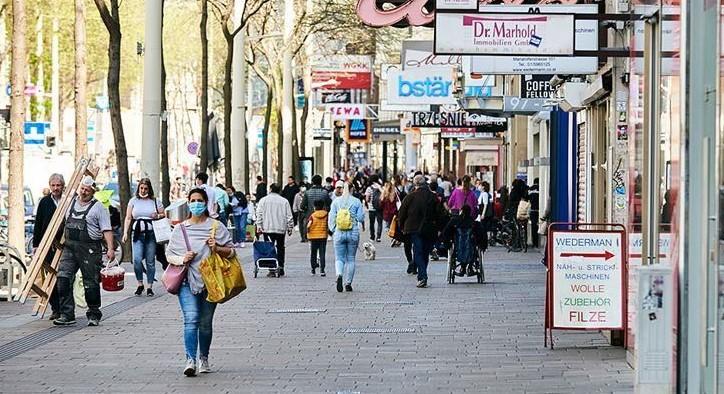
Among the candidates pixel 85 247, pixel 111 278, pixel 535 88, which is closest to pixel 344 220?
pixel 111 278

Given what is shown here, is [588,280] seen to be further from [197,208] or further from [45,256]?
[45,256]

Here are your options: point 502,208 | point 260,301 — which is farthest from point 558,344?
point 502,208

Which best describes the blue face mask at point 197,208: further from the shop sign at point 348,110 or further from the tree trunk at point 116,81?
the shop sign at point 348,110

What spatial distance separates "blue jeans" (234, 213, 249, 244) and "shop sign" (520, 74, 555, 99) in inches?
377

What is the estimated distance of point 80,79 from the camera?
38.8 meters

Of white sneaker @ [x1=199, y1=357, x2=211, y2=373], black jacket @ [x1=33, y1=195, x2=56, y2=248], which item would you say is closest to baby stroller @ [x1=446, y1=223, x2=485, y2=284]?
black jacket @ [x1=33, y1=195, x2=56, y2=248]

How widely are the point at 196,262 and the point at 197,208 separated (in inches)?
18.3

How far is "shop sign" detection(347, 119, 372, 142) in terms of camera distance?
7969 centimetres

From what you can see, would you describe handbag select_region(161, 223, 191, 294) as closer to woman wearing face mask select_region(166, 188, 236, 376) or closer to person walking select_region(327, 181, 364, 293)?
woman wearing face mask select_region(166, 188, 236, 376)

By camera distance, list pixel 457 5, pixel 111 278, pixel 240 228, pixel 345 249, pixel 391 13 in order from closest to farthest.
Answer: pixel 457 5 < pixel 391 13 < pixel 111 278 < pixel 345 249 < pixel 240 228

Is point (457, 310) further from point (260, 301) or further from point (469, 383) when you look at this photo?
point (469, 383)

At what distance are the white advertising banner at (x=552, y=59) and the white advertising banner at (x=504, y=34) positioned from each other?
0.36 ft

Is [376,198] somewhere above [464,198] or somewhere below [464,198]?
below

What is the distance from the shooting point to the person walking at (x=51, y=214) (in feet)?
61.3
